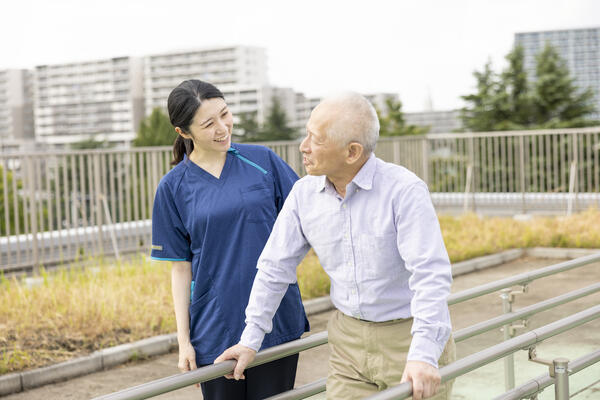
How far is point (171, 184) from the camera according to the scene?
9.57 feet

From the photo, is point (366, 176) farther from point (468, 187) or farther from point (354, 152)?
point (468, 187)

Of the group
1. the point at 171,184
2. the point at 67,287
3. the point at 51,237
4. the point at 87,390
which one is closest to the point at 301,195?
Result: the point at 171,184

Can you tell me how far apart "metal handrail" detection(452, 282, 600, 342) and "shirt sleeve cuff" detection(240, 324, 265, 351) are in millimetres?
673

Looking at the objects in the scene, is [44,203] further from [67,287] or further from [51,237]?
[67,287]

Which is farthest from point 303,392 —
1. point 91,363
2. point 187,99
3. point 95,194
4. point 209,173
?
point 95,194

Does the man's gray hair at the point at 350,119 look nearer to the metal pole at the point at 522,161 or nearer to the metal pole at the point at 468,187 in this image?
the metal pole at the point at 522,161

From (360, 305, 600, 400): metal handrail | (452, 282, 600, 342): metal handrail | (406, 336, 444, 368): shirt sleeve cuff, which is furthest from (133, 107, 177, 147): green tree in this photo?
(406, 336, 444, 368): shirt sleeve cuff

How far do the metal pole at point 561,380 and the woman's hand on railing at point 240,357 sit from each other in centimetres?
118

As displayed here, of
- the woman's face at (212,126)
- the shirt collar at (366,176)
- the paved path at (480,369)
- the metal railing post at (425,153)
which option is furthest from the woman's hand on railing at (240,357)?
the metal railing post at (425,153)

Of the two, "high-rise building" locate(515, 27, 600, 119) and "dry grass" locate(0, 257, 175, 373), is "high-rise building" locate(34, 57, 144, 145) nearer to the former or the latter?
"high-rise building" locate(515, 27, 600, 119)

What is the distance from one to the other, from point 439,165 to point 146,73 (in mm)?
178891

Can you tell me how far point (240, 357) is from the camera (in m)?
2.34

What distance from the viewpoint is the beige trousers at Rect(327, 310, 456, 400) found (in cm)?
235

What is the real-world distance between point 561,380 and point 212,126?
5.05 feet
